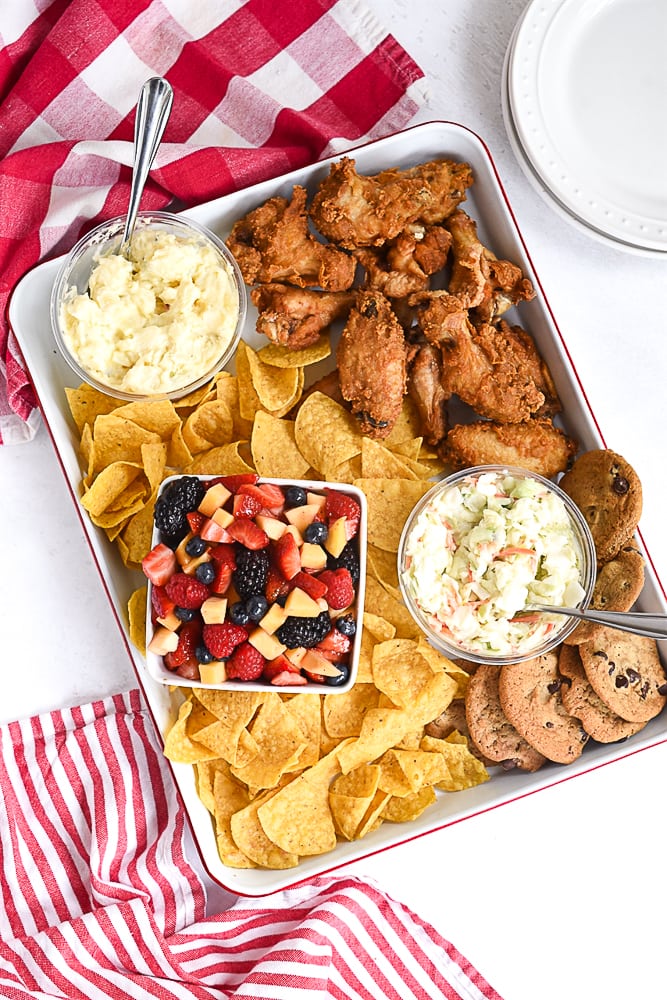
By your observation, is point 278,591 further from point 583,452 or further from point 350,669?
point 583,452

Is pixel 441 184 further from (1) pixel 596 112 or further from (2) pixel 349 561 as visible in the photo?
(2) pixel 349 561

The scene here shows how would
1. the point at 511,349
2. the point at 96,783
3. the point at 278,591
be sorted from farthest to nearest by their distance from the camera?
the point at 96,783
the point at 511,349
the point at 278,591

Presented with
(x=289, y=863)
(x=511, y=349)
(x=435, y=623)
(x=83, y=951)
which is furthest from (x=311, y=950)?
(x=511, y=349)

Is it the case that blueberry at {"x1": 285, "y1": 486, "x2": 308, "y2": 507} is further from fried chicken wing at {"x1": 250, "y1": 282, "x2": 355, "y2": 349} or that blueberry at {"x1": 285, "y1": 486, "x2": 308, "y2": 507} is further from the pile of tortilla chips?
fried chicken wing at {"x1": 250, "y1": 282, "x2": 355, "y2": 349}

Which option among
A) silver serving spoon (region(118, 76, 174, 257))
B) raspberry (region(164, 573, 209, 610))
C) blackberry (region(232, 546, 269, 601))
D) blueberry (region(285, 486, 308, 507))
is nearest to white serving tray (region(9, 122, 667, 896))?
silver serving spoon (region(118, 76, 174, 257))

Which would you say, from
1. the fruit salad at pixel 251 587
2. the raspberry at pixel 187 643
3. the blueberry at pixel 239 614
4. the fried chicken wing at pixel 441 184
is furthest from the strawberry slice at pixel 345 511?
the fried chicken wing at pixel 441 184

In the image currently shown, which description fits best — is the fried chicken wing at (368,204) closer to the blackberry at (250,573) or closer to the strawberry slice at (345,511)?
the strawberry slice at (345,511)

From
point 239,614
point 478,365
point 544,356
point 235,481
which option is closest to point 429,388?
point 478,365
